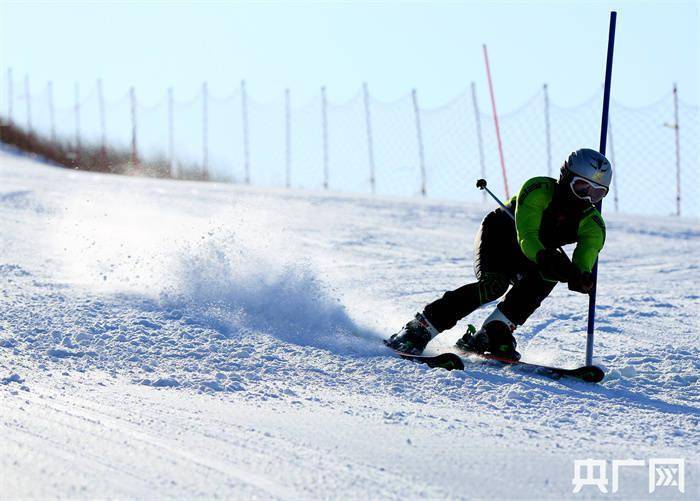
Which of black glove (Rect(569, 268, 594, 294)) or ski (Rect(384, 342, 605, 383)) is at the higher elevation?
black glove (Rect(569, 268, 594, 294))

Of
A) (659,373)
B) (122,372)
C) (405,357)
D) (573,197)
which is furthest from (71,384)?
(659,373)

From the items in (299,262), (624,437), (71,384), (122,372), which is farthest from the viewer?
(299,262)

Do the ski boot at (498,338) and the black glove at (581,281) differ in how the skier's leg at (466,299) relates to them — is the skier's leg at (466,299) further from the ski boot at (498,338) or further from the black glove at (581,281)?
the black glove at (581,281)

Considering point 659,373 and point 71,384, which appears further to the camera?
point 659,373

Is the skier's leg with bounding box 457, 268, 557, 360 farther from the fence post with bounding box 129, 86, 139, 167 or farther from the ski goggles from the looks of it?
the fence post with bounding box 129, 86, 139, 167

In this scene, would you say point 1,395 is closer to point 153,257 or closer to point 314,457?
point 314,457

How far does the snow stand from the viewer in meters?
3.40

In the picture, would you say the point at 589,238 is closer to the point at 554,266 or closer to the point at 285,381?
the point at 554,266

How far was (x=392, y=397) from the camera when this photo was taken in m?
4.65

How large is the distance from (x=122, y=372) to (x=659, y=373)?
307cm

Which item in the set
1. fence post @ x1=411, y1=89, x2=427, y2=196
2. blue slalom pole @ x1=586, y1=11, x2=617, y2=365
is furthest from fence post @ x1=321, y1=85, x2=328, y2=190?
blue slalom pole @ x1=586, y1=11, x2=617, y2=365

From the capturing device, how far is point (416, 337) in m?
5.57

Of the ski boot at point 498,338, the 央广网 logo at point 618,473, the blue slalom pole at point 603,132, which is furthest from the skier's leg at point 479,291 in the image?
the 央广网 logo at point 618,473

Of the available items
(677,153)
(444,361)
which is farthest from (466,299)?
(677,153)
